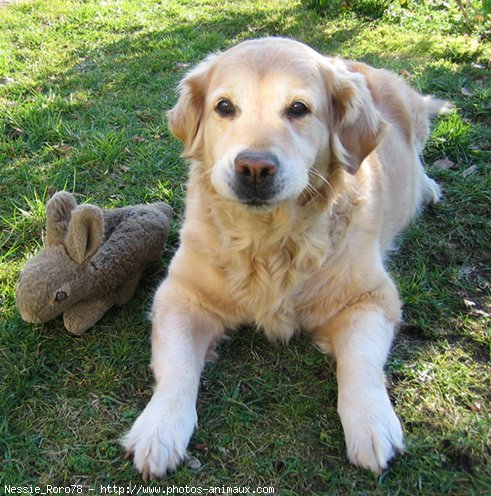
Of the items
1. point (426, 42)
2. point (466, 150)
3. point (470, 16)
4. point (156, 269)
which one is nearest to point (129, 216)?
point (156, 269)

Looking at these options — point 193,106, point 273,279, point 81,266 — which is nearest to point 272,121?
point 193,106

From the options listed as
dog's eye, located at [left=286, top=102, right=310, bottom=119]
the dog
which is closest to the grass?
the dog

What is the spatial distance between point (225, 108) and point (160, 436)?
145 cm

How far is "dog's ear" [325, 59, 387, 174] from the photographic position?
8.66ft

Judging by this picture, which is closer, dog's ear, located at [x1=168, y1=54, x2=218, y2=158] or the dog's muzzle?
the dog's muzzle

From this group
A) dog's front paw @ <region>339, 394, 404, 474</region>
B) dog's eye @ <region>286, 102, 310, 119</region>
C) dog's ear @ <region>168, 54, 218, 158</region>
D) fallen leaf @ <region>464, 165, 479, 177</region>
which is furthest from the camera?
fallen leaf @ <region>464, 165, 479, 177</region>

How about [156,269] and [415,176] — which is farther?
[415,176]

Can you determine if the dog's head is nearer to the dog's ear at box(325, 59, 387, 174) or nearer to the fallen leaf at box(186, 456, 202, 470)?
the dog's ear at box(325, 59, 387, 174)

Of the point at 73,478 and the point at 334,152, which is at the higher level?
the point at 334,152

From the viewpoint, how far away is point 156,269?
327 centimetres

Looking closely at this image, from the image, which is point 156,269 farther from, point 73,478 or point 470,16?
point 470,16

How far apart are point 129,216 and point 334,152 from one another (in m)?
1.21

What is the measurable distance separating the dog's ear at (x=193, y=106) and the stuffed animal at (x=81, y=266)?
1.83 ft

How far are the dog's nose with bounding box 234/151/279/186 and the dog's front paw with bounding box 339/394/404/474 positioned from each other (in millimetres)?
992
